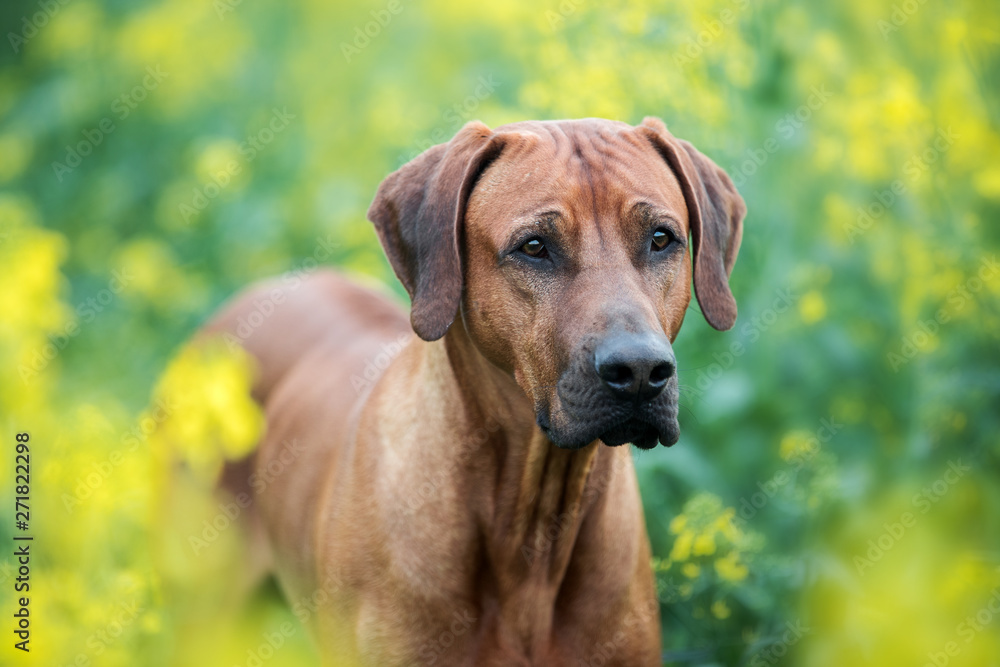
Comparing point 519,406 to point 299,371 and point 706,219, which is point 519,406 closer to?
point 706,219

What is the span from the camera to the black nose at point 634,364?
8.44 feet

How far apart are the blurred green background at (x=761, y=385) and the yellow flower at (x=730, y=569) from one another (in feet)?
0.03

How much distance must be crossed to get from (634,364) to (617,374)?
0.06m

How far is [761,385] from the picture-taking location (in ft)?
14.1

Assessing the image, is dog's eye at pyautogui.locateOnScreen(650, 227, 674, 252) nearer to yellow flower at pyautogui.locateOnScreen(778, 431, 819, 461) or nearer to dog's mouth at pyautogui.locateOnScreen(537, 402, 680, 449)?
dog's mouth at pyautogui.locateOnScreen(537, 402, 680, 449)

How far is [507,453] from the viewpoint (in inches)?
121

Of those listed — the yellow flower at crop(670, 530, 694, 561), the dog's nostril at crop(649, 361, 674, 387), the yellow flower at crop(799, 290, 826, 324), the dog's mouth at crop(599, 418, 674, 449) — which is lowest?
the yellow flower at crop(670, 530, 694, 561)

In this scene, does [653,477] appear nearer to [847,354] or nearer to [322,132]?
[847,354]

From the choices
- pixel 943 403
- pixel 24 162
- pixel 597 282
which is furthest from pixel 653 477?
pixel 24 162

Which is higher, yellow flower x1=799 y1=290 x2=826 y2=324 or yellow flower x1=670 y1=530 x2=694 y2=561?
yellow flower x1=799 y1=290 x2=826 y2=324

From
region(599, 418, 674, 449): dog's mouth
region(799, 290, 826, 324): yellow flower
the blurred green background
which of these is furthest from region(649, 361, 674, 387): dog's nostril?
region(799, 290, 826, 324): yellow flower

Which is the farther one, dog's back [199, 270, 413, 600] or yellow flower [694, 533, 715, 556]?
dog's back [199, 270, 413, 600]

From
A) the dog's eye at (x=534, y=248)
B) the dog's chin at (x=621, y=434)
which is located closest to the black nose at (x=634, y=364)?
the dog's chin at (x=621, y=434)

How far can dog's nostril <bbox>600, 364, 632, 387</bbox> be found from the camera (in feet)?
8.50
